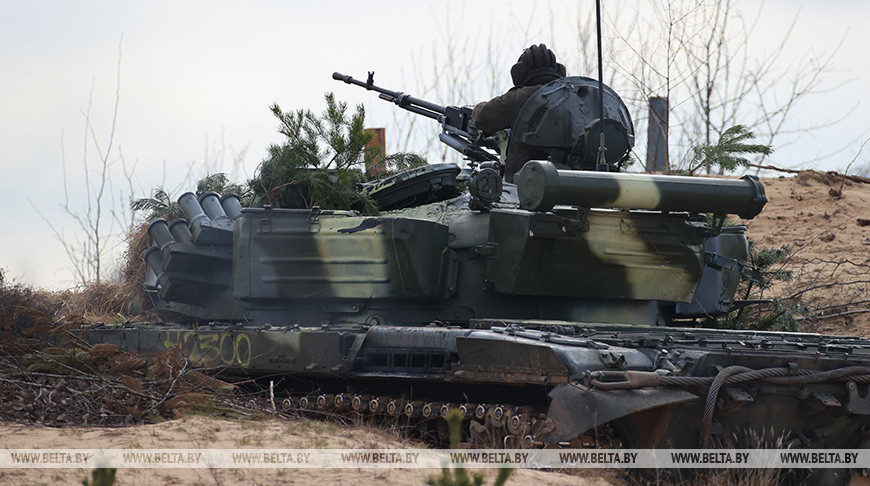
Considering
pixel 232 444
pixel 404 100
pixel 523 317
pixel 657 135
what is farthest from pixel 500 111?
pixel 657 135

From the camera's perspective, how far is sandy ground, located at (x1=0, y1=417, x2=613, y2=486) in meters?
4.74

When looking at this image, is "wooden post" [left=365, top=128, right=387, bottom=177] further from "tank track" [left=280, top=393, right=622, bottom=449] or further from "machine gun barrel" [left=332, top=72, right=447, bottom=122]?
"tank track" [left=280, top=393, right=622, bottom=449]

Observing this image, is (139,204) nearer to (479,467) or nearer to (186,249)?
(186,249)

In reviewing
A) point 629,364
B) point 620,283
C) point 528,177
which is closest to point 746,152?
point 620,283

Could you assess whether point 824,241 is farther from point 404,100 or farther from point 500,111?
point 500,111

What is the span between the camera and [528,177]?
6.20 m

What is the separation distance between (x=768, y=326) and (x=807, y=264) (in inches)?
164

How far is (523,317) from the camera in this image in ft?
23.4

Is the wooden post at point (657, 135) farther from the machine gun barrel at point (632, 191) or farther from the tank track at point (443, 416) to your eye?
the tank track at point (443, 416)

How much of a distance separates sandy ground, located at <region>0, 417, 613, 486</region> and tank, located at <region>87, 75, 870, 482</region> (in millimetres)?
269

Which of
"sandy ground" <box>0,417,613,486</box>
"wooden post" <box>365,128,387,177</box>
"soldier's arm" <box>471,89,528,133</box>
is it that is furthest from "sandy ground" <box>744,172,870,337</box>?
"sandy ground" <box>0,417,613,486</box>

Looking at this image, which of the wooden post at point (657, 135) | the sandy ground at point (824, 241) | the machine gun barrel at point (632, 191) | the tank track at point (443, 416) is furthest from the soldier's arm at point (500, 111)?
the wooden post at point (657, 135)

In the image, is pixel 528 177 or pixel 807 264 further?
pixel 807 264

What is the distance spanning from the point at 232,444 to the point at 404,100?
19.0ft
